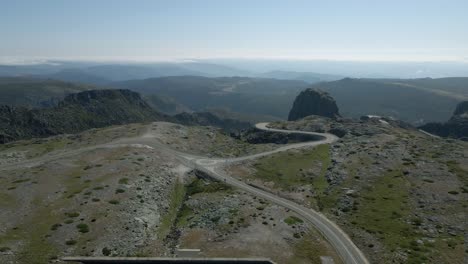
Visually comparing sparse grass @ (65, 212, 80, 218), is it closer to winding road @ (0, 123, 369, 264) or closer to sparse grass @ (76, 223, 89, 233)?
sparse grass @ (76, 223, 89, 233)

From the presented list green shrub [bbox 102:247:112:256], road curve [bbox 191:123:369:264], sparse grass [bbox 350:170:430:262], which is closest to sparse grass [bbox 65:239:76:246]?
green shrub [bbox 102:247:112:256]

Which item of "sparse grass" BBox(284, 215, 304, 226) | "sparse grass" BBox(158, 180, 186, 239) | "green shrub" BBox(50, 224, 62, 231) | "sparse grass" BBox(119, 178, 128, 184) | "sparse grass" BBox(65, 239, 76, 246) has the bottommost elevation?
"sparse grass" BBox(158, 180, 186, 239)

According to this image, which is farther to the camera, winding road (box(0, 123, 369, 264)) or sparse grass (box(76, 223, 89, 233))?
sparse grass (box(76, 223, 89, 233))

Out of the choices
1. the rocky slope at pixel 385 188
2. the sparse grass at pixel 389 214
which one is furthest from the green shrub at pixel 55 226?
the sparse grass at pixel 389 214

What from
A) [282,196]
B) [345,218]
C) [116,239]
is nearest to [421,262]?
[345,218]

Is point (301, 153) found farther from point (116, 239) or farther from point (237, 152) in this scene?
point (116, 239)

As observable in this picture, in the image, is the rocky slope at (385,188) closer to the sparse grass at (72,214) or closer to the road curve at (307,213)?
the road curve at (307,213)
